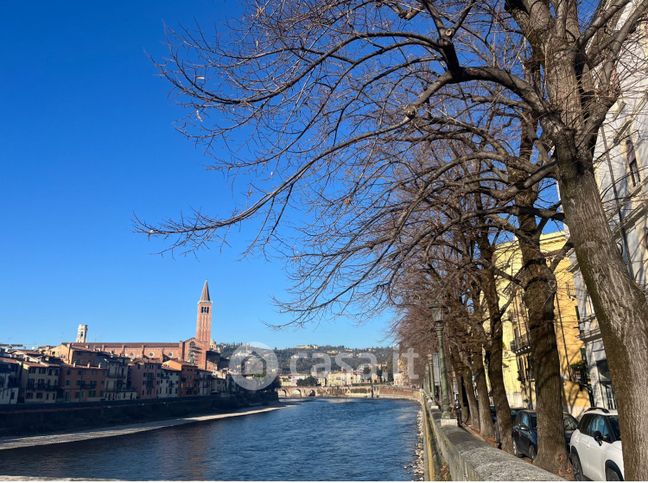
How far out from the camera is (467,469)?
5.10 meters

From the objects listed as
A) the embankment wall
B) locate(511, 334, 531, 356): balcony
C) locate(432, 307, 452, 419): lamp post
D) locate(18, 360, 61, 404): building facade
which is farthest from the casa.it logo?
locate(432, 307, 452, 419): lamp post

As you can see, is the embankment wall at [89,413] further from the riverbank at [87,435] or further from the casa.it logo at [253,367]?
the casa.it logo at [253,367]

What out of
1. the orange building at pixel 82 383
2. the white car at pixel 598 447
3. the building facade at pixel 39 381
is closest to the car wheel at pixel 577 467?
the white car at pixel 598 447

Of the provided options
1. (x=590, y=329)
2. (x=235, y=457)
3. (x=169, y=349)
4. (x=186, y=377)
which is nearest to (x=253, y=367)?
(x=169, y=349)

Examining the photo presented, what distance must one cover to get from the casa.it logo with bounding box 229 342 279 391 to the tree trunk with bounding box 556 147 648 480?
14268cm

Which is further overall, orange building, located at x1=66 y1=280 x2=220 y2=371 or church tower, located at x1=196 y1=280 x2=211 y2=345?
church tower, located at x1=196 y1=280 x2=211 y2=345

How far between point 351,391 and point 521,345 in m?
150

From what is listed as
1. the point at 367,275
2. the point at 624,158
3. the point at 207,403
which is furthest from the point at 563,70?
the point at 207,403

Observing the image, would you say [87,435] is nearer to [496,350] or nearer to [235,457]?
[235,457]

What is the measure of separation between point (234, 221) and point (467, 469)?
11.8 ft

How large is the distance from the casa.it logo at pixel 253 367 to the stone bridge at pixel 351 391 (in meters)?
12.8

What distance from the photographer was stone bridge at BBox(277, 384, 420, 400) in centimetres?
14838

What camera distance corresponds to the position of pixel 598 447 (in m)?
9.76

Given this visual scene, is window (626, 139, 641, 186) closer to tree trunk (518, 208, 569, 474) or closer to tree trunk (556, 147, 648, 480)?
tree trunk (518, 208, 569, 474)
